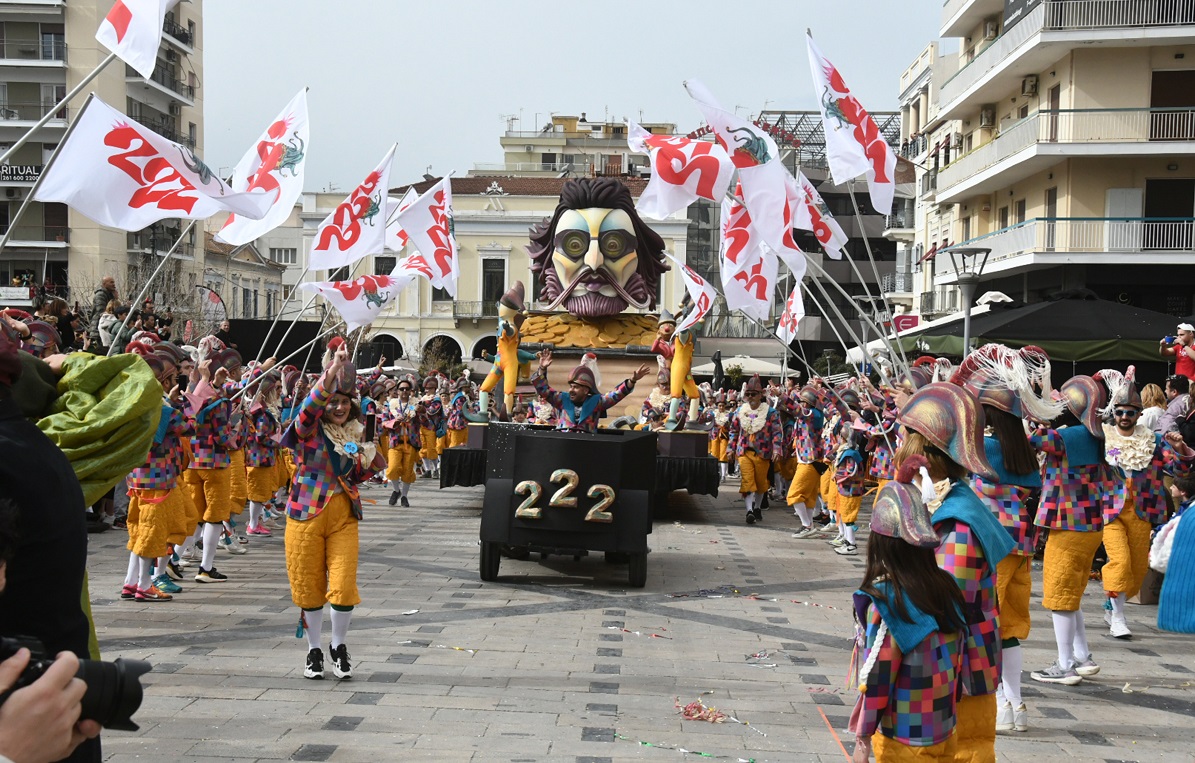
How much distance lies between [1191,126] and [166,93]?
40.1m

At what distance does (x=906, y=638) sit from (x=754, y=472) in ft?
45.1

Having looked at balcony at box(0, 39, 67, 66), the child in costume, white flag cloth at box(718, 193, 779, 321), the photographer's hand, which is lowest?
the child in costume

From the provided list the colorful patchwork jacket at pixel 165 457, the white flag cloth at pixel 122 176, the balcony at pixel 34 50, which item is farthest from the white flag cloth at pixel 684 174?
the balcony at pixel 34 50

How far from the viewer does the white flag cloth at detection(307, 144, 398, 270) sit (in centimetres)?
1195

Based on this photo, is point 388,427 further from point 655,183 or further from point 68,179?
point 68,179

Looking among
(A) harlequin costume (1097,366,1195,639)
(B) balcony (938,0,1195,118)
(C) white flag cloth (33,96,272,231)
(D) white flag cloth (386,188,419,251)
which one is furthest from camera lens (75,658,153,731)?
(B) balcony (938,0,1195,118)

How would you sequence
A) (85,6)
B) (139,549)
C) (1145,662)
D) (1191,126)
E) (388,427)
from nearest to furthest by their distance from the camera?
(1145,662) → (139,549) → (388,427) → (1191,126) → (85,6)

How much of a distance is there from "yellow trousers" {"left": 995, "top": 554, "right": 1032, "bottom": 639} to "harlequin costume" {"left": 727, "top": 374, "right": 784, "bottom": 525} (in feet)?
35.8

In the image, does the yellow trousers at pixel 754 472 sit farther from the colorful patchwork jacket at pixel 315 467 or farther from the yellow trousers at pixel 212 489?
the colorful patchwork jacket at pixel 315 467

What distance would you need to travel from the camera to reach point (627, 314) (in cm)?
2059

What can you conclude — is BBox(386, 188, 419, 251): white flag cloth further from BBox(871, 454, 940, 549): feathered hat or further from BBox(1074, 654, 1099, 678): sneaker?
BBox(871, 454, 940, 549): feathered hat

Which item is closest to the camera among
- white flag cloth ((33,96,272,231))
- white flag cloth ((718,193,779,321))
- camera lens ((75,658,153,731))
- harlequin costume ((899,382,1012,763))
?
camera lens ((75,658,153,731))

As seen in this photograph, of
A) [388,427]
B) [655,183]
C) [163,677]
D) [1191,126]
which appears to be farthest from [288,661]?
[1191,126]

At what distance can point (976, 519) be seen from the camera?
14.4 feet
